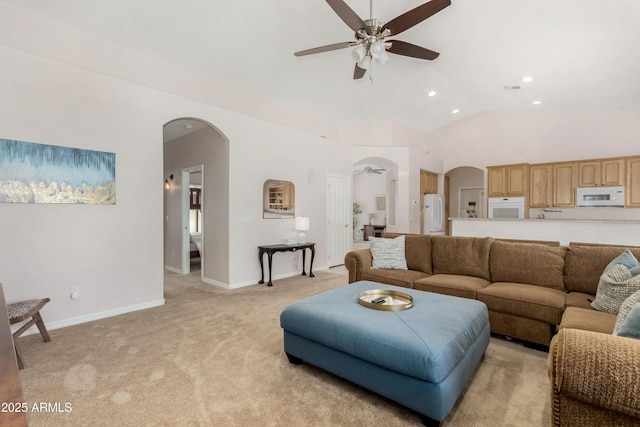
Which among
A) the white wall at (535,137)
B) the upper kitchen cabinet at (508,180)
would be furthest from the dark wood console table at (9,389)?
the white wall at (535,137)

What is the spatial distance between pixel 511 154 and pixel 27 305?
29.1ft

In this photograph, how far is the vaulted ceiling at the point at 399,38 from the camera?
3.19 meters

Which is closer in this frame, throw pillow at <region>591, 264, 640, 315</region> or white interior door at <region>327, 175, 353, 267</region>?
throw pillow at <region>591, 264, 640, 315</region>

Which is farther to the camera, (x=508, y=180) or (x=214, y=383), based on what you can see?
(x=508, y=180)

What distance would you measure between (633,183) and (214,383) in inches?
304

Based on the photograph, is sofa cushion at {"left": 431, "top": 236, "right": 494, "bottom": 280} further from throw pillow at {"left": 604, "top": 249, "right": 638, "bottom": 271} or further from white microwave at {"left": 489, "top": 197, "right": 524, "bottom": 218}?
white microwave at {"left": 489, "top": 197, "right": 524, "bottom": 218}

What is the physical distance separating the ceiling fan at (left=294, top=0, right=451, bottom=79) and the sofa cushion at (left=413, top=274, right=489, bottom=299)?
2338mm

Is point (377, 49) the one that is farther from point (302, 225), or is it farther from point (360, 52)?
point (302, 225)

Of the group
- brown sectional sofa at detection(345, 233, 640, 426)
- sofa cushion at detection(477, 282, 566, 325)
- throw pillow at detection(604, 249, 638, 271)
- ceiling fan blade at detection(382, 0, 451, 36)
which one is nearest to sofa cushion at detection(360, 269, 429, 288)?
brown sectional sofa at detection(345, 233, 640, 426)

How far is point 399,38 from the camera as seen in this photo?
4148mm

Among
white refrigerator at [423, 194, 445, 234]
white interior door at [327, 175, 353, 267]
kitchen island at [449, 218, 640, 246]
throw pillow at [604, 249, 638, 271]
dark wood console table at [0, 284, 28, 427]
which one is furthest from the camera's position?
white refrigerator at [423, 194, 445, 234]

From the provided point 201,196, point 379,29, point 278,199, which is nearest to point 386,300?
point 379,29

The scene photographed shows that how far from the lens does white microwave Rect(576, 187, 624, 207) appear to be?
5.73 m

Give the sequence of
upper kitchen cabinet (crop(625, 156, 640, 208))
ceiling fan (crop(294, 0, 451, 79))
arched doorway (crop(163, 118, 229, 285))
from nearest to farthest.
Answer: ceiling fan (crop(294, 0, 451, 79)) → arched doorway (crop(163, 118, 229, 285)) → upper kitchen cabinet (crop(625, 156, 640, 208))
